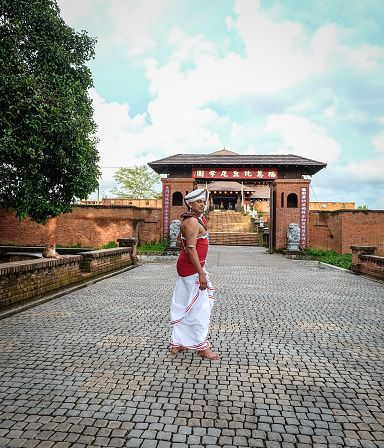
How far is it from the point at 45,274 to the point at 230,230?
74.2ft

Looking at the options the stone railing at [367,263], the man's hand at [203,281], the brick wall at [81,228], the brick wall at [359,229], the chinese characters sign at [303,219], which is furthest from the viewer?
the brick wall at [81,228]

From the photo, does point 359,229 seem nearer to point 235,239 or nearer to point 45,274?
point 235,239

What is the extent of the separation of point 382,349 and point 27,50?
11.0m

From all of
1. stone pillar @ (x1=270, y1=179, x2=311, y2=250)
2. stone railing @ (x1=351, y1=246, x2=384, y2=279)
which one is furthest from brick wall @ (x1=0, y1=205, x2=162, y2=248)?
stone railing @ (x1=351, y1=246, x2=384, y2=279)

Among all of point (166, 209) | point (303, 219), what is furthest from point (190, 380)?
point (303, 219)

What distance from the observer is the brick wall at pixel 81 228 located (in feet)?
63.2

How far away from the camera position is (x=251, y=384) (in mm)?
2871

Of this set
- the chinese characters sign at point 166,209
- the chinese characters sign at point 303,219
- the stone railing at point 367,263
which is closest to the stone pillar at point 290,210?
the chinese characters sign at point 303,219

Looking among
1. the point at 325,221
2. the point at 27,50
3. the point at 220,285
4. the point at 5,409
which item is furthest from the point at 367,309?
the point at 325,221

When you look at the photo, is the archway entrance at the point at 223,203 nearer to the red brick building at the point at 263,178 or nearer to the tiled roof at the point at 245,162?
the tiled roof at the point at 245,162

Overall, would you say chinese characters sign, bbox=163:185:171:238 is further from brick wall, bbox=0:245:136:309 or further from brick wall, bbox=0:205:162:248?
brick wall, bbox=0:245:136:309

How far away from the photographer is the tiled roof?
18719 millimetres

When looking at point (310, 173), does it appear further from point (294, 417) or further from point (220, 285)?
point (294, 417)

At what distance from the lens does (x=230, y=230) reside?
92.6 ft
